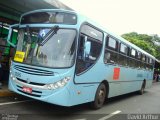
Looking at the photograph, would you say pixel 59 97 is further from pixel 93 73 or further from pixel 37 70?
pixel 93 73

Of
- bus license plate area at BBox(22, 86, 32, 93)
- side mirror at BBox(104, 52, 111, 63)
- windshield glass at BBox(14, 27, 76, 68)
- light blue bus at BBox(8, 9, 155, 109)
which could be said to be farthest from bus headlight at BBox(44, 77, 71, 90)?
side mirror at BBox(104, 52, 111, 63)

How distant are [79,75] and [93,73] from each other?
1051 millimetres

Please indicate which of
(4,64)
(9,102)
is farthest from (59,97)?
(4,64)

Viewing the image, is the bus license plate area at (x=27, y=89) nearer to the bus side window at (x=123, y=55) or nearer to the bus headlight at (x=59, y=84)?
the bus headlight at (x=59, y=84)

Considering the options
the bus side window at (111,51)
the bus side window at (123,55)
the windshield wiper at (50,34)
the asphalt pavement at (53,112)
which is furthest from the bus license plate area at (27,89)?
the bus side window at (123,55)

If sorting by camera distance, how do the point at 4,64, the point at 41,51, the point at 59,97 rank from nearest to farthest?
the point at 59,97, the point at 41,51, the point at 4,64

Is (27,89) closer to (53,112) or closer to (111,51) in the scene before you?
(53,112)

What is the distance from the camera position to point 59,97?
271 inches

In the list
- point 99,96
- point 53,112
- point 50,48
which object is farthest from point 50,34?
point 99,96

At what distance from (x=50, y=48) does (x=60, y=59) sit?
1.48 feet

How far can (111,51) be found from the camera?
9.87 metres

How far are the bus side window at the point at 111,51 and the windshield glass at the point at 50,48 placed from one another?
245 centimetres

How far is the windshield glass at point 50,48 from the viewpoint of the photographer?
23.2 ft

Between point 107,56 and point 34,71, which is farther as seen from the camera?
point 107,56
